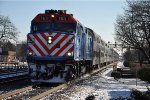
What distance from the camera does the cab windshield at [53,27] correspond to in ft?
57.0

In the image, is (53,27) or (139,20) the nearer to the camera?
(53,27)

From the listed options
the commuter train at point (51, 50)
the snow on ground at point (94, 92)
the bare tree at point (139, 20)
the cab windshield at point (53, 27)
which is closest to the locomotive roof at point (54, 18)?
the commuter train at point (51, 50)

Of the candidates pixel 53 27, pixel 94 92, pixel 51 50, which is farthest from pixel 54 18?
pixel 94 92

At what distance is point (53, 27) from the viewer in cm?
1738

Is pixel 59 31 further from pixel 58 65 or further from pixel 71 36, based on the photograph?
pixel 58 65

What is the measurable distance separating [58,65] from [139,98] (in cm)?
722

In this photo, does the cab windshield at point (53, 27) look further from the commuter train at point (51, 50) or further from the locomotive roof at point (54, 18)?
the locomotive roof at point (54, 18)

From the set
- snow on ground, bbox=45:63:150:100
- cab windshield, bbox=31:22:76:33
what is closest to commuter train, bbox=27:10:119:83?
cab windshield, bbox=31:22:76:33

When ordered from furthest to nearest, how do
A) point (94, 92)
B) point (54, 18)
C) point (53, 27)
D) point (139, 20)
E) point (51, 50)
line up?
point (139, 20), point (54, 18), point (53, 27), point (51, 50), point (94, 92)

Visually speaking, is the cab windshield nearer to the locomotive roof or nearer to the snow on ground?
the locomotive roof

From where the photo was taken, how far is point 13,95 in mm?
12609

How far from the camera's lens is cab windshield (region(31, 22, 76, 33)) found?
57.0ft

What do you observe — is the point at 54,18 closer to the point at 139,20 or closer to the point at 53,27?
the point at 53,27

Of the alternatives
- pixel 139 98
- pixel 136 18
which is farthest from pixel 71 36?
pixel 136 18
